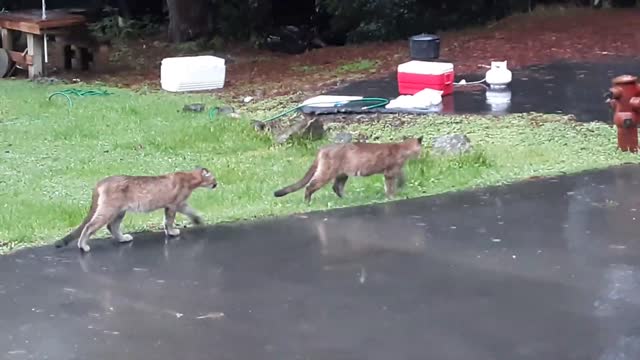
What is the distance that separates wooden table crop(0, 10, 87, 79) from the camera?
58.4 ft

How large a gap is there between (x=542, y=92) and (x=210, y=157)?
14.8ft

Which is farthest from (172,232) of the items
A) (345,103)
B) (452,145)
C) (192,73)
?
(192,73)

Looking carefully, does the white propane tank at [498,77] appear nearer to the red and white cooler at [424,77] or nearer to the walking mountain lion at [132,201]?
→ the red and white cooler at [424,77]

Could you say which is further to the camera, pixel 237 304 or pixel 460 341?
pixel 237 304

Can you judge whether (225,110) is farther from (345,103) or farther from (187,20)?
(187,20)

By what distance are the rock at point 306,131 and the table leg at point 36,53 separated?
723 cm

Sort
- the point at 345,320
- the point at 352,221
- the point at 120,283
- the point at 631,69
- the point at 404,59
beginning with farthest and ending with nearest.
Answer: the point at 404,59 → the point at 631,69 → the point at 352,221 → the point at 120,283 → the point at 345,320

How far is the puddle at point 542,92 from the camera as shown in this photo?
13.0 metres

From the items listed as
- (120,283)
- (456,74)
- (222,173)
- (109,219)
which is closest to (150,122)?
(222,173)

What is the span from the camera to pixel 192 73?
53.1 feet

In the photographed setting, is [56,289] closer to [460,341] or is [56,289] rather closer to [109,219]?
[109,219]

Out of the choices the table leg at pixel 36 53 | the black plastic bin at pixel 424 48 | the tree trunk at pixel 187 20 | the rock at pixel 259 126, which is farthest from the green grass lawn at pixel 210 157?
the tree trunk at pixel 187 20

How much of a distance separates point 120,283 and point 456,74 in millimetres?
9396

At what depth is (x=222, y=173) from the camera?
10664mm
